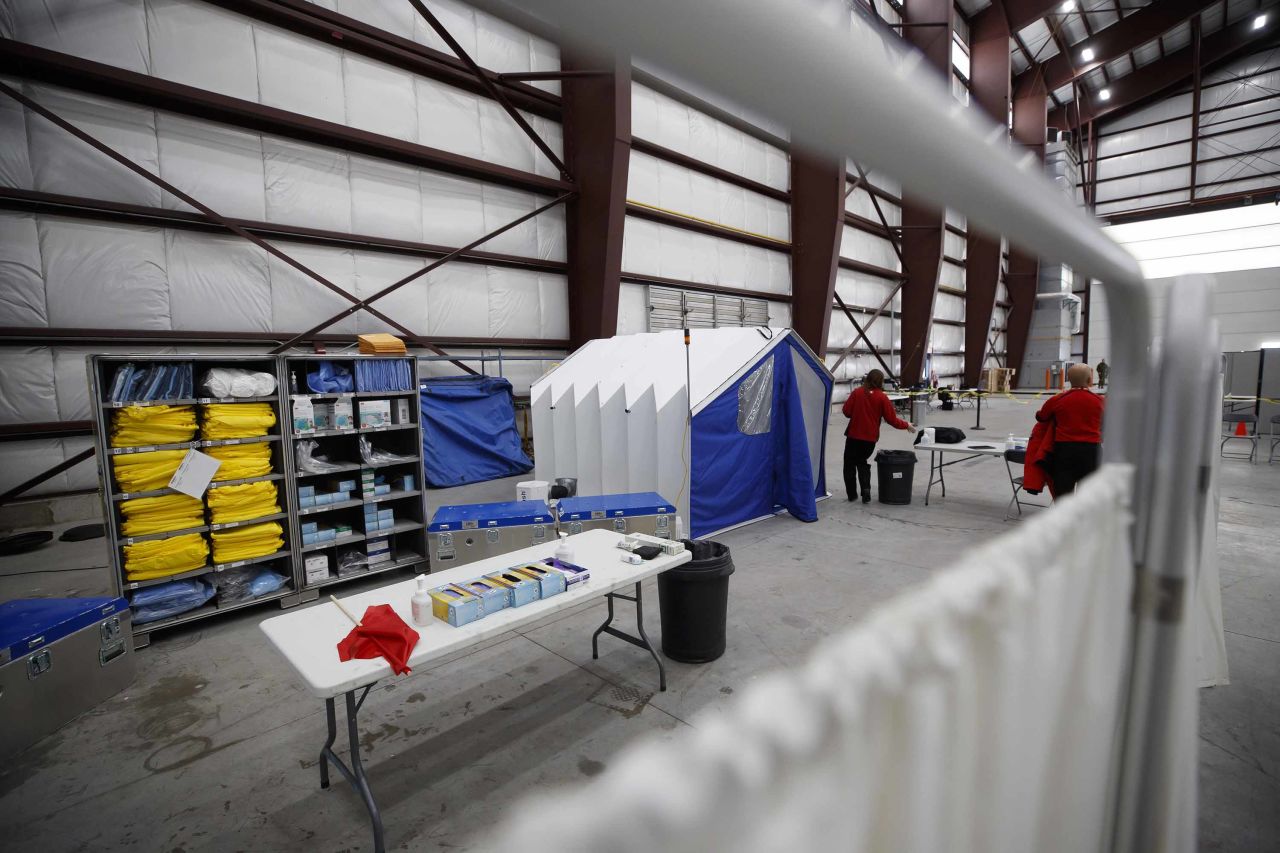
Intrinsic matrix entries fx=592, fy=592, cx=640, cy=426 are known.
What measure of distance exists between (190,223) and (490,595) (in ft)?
18.8

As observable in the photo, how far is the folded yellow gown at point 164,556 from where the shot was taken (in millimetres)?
3512

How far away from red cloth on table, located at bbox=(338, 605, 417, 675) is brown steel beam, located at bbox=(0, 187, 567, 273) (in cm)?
563

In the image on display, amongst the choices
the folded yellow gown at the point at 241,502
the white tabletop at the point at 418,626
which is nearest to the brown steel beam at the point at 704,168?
the folded yellow gown at the point at 241,502

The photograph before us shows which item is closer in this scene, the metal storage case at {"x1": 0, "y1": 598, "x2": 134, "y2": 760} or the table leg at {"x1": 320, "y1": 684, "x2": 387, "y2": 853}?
the table leg at {"x1": 320, "y1": 684, "x2": 387, "y2": 853}

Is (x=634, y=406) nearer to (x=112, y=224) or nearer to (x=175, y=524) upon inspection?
(x=175, y=524)

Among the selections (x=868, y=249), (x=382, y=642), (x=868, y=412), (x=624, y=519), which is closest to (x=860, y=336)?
(x=868, y=249)

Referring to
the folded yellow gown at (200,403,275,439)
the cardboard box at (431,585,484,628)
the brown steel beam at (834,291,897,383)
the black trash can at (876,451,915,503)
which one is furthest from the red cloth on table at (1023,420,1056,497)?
the brown steel beam at (834,291,897,383)

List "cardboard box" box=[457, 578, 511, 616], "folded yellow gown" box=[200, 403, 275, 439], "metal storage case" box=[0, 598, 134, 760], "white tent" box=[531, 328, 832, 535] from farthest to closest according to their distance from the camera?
1. "white tent" box=[531, 328, 832, 535]
2. "folded yellow gown" box=[200, 403, 275, 439]
3. "metal storage case" box=[0, 598, 134, 760]
4. "cardboard box" box=[457, 578, 511, 616]

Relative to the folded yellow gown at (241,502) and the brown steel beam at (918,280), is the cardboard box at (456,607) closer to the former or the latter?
the folded yellow gown at (241,502)

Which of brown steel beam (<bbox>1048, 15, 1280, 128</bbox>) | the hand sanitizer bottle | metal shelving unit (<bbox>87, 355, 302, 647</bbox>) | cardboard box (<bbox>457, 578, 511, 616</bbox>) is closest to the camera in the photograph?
cardboard box (<bbox>457, 578, 511, 616</bbox>)

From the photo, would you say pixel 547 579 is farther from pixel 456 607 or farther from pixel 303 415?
pixel 303 415

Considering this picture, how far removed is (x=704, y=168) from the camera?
34.1 ft

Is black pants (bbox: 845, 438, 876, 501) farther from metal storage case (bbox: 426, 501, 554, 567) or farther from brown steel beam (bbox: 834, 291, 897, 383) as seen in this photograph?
brown steel beam (bbox: 834, 291, 897, 383)

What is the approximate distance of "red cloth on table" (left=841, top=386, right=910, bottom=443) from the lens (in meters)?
6.07
